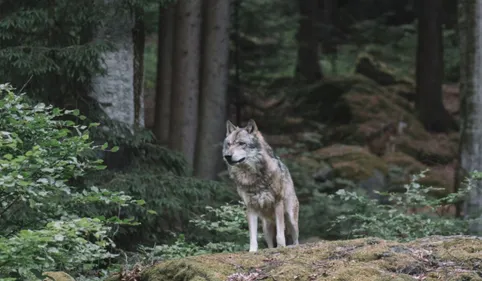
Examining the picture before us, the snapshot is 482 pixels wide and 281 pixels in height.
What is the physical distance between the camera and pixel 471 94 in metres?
13.8

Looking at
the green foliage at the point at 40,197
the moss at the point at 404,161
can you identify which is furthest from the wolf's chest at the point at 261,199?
the moss at the point at 404,161

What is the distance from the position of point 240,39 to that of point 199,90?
3.51 metres

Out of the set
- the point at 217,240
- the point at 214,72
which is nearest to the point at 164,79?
the point at 214,72

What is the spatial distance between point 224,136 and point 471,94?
652 cm

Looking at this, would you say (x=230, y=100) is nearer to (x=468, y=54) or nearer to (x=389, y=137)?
(x=389, y=137)

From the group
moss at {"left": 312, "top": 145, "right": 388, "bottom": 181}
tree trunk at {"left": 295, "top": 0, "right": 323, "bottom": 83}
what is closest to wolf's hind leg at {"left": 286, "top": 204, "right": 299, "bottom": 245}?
moss at {"left": 312, "top": 145, "right": 388, "bottom": 181}

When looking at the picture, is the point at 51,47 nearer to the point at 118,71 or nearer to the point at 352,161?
the point at 118,71

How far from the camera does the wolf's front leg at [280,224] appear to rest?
7.89 meters

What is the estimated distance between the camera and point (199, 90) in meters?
18.3

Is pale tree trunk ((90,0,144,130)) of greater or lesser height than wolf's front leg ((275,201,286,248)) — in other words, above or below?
above

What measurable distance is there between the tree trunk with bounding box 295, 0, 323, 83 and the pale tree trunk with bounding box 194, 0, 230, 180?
9003mm

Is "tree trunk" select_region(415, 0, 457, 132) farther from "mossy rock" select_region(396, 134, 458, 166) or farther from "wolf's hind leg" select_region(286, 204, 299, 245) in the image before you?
"wolf's hind leg" select_region(286, 204, 299, 245)

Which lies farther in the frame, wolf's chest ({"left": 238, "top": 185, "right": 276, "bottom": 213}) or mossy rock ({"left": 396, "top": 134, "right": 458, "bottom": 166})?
mossy rock ({"left": 396, "top": 134, "right": 458, "bottom": 166})

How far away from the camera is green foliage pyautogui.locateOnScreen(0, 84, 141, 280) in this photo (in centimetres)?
525
